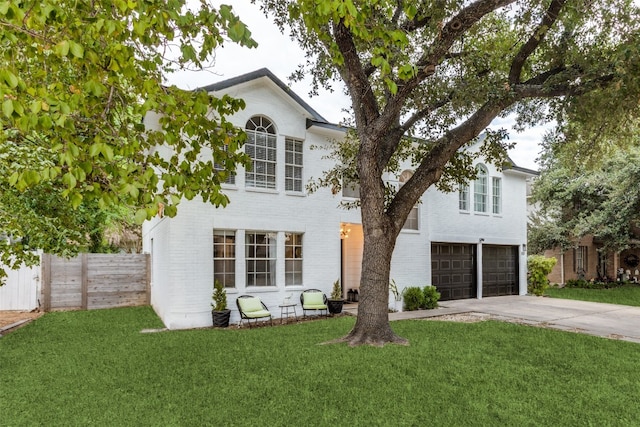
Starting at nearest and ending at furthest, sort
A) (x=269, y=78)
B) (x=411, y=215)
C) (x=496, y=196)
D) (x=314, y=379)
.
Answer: (x=314, y=379)
(x=269, y=78)
(x=411, y=215)
(x=496, y=196)

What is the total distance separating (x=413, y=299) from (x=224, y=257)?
20.5 feet

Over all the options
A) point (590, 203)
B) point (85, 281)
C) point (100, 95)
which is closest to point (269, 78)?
point (100, 95)

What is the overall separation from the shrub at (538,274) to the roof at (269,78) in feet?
39.1

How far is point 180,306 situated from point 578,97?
979 centimetres

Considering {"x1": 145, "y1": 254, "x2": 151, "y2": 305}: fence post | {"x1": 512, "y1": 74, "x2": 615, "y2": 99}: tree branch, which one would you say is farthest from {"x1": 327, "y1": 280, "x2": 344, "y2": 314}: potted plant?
{"x1": 512, "y1": 74, "x2": 615, "y2": 99}: tree branch

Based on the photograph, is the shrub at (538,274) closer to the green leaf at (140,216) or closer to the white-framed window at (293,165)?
the white-framed window at (293,165)

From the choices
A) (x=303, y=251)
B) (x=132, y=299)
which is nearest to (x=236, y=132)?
(x=303, y=251)

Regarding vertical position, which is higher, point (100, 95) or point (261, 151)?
point (261, 151)

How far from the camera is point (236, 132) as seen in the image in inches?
199

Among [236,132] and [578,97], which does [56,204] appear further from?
[578,97]

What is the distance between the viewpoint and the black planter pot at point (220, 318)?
1028 cm

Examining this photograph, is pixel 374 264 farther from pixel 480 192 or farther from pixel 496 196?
pixel 496 196

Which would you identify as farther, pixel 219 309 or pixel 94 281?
pixel 94 281

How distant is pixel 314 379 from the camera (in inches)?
232
